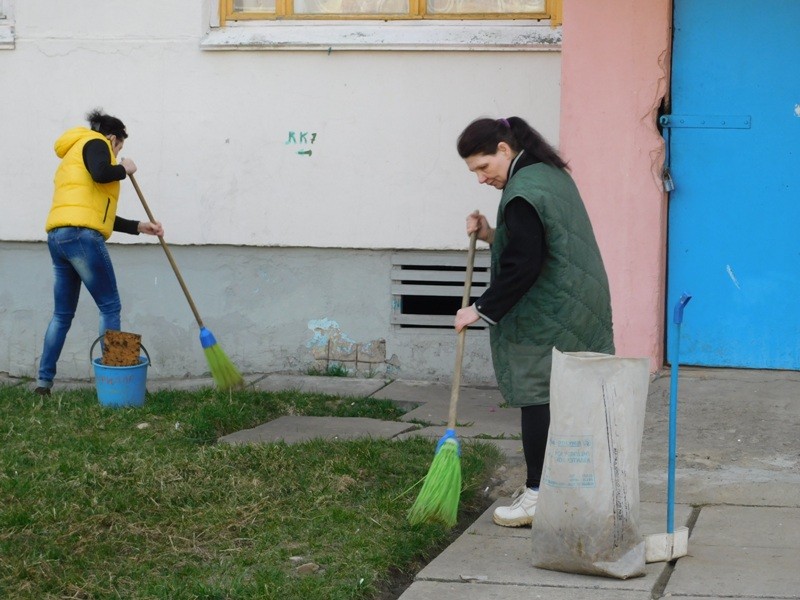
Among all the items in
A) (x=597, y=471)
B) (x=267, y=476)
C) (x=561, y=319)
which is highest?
(x=561, y=319)

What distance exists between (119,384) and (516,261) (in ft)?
11.0

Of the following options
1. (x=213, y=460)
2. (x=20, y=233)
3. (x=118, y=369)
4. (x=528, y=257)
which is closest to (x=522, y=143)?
(x=528, y=257)

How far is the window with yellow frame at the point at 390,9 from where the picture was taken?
8109 millimetres

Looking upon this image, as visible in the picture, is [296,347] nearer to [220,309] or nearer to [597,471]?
[220,309]

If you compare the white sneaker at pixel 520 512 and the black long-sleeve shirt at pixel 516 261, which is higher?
the black long-sleeve shirt at pixel 516 261

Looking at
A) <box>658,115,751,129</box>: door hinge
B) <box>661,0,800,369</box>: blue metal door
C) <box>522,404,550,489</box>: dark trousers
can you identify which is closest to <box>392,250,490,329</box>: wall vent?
<box>661,0,800,369</box>: blue metal door

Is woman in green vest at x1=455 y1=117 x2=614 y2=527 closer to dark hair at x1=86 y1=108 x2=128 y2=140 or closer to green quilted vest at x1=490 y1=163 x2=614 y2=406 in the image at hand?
green quilted vest at x1=490 y1=163 x2=614 y2=406

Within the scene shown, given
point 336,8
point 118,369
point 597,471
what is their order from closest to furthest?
point 597,471, point 118,369, point 336,8

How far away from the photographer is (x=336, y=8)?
8.39 m

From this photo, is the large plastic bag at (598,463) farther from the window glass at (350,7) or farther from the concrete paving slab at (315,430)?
the window glass at (350,7)

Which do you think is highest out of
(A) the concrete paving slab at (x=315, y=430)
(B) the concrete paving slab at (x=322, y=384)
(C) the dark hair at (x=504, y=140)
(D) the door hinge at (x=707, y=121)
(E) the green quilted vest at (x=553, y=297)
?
(D) the door hinge at (x=707, y=121)

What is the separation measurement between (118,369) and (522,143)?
332 centimetres

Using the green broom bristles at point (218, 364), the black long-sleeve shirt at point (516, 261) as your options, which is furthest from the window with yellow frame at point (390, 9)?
the black long-sleeve shirt at point (516, 261)

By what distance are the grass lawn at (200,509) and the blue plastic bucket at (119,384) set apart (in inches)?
8.3
